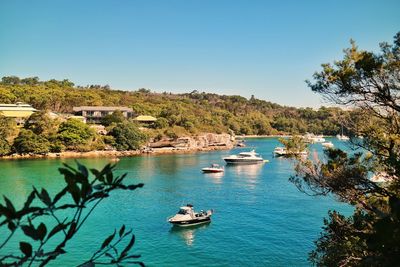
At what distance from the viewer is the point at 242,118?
127 m

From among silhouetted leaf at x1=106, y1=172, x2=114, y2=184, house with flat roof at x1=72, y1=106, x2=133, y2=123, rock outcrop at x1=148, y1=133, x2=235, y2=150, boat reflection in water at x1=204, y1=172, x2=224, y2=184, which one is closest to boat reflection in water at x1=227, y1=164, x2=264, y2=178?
boat reflection in water at x1=204, y1=172, x2=224, y2=184

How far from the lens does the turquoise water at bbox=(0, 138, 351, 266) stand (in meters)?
17.6

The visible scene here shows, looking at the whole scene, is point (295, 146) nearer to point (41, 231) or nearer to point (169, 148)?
point (41, 231)

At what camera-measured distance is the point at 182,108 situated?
9862cm

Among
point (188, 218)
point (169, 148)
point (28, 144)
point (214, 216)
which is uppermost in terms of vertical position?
point (28, 144)

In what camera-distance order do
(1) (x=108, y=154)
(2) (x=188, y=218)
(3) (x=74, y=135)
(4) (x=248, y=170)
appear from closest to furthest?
(2) (x=188, y=218)
(4) (x=248, y=170)
(3) (x=74, y=135)
(1) (x=108, y=154)

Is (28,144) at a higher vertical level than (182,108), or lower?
lower

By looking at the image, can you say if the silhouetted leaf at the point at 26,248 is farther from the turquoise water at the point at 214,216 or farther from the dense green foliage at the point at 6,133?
the dense green foliage at the point at 6,133

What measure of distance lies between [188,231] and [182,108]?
78.4 m

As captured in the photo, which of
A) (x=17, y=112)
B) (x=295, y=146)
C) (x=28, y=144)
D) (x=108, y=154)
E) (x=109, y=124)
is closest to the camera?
(x=295, y=146)

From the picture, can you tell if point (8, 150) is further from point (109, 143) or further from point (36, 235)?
point (36, 235)

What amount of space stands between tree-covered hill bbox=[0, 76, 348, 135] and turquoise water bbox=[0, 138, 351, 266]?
9005 millimetres

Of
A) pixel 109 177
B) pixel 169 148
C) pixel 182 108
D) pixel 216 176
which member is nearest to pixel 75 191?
pixel 109 177

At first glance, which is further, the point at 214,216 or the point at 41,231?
the point at 214,216
